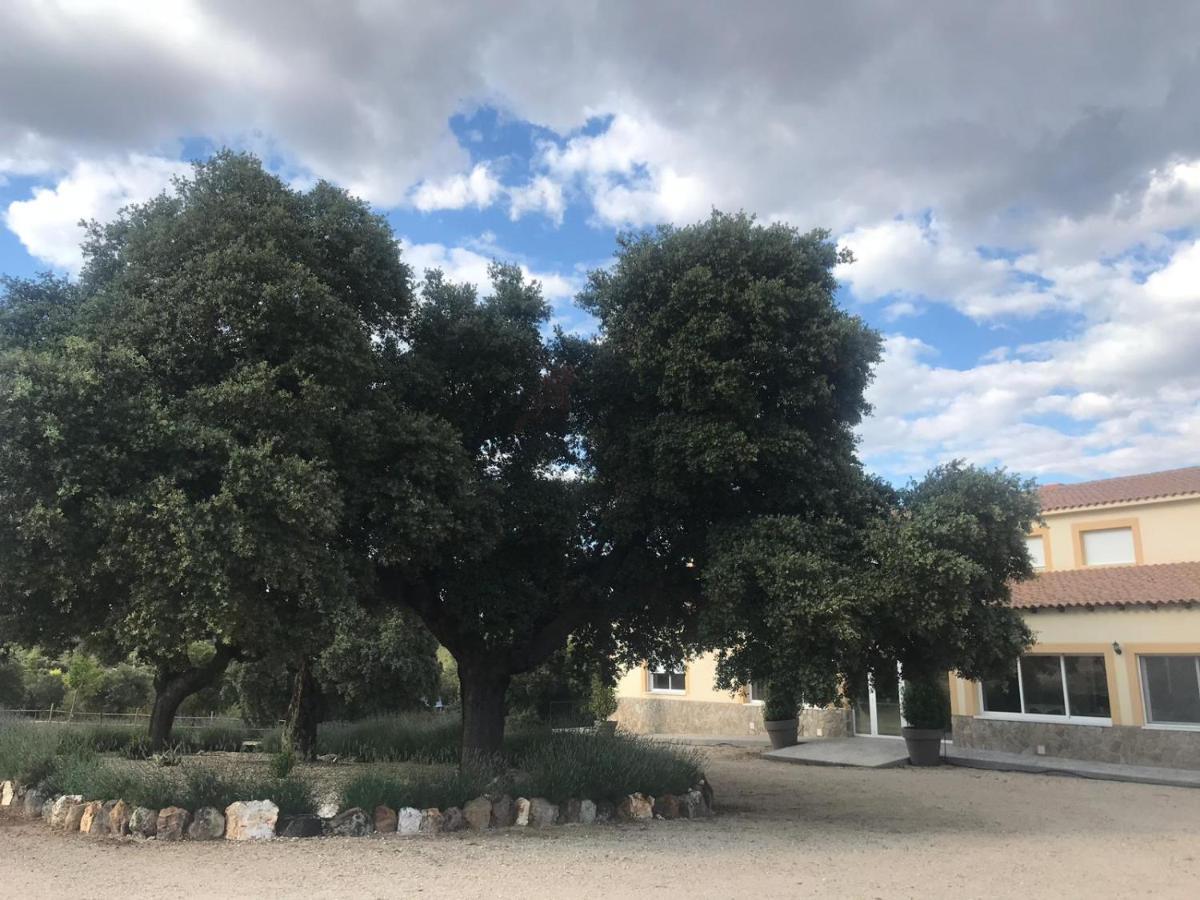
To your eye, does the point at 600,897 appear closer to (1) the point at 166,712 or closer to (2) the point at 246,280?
(2) the point at 246,280

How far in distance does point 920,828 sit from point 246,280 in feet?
33.3

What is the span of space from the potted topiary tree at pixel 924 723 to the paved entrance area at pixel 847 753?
0.49 m

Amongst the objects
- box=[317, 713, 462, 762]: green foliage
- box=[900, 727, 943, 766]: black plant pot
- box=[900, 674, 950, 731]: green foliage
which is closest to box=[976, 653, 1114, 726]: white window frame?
box=[900, 674, 950, 731]: green foliage

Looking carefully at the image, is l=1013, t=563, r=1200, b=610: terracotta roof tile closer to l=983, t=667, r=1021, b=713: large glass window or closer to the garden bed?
l=983, t=667, r=1021, b=713: large glass window

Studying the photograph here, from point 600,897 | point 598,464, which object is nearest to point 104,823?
point 600,897

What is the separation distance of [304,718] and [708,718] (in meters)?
13.5

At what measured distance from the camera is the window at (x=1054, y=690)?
57.5ft

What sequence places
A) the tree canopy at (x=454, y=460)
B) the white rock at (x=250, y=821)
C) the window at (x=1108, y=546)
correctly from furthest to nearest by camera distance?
the window at (x=1108, y=546), the white rock at (x=250, y=821), the tree canopy at (x=454, y=460)

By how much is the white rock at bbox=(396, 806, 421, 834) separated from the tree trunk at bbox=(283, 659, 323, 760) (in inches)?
291

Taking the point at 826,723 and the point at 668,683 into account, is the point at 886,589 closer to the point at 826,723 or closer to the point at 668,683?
the point at 826,723

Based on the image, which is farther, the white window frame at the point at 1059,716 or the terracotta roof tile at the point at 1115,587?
the white window frame at the point at 1059,716

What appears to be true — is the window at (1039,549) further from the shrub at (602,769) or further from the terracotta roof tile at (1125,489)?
the shrub at (602,769)

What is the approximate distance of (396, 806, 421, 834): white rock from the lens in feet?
29.8


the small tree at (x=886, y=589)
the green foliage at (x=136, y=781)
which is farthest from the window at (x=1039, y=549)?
the green foliage at (x=136, y=781)
